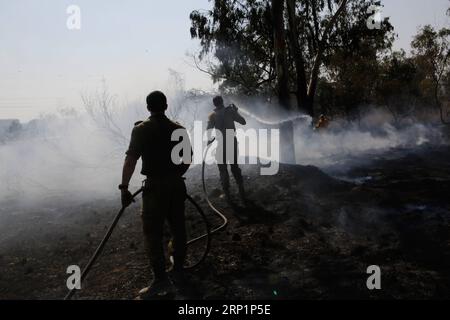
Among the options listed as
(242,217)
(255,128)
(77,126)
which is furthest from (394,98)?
(242,217)

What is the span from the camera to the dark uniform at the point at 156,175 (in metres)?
4.14

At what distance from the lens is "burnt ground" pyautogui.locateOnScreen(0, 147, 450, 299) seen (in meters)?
4.30

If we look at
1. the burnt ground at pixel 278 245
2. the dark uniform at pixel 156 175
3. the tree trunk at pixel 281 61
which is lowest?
the burnt ground at pixel 278 245

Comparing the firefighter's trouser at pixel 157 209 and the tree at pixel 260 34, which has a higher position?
the tree at pixel 260 34

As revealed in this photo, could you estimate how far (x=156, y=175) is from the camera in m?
4.28

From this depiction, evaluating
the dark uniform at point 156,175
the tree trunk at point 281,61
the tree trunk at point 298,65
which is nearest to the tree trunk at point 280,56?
the tree trunk at point 281,61

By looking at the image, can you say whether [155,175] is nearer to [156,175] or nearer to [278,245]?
[156,175]

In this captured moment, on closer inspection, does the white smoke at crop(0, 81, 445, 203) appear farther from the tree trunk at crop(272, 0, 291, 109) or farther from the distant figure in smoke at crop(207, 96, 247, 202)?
the distant figure in smoke at crop(207, 96, 247, 202)

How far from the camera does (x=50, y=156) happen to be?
19.1 metres

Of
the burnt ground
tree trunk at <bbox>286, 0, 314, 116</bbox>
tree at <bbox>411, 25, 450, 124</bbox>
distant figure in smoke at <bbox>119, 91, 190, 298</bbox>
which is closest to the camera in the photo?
distant figure in smoke at <bbox>119, 91, 190, 298</bbox>

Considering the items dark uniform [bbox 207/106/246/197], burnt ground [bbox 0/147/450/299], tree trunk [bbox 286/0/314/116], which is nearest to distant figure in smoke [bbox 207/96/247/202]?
dark uniform [bbox 207/106/246/197]

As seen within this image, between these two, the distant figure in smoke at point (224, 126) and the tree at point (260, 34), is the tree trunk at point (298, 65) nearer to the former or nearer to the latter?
the tree at point (260, 34)
